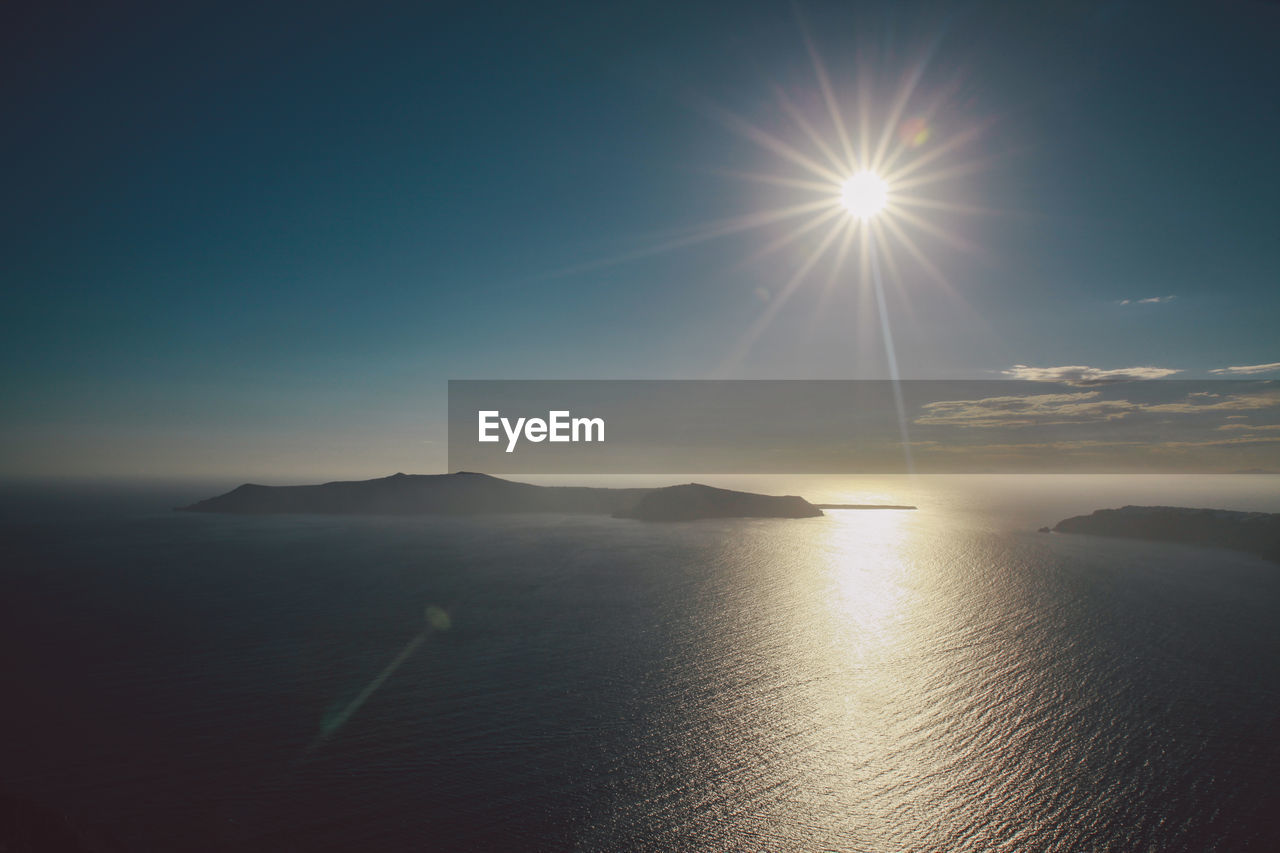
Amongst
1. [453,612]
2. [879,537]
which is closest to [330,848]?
[453,612]

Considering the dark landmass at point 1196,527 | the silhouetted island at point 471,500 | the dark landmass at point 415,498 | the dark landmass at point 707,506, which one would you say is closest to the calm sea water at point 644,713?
the dark landmass at point 1196,527

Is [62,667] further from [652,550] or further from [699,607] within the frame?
[652,550]

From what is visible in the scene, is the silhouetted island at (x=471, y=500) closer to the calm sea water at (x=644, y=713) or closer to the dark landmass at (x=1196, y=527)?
the dark landmass at (x=1196, y=527)

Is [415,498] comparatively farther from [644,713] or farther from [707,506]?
[644,713]

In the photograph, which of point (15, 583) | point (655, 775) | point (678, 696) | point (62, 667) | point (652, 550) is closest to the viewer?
point (655, 775)

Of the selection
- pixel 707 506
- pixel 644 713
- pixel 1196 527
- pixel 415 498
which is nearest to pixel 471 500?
pixel 415 498
